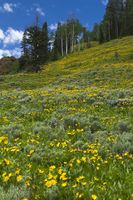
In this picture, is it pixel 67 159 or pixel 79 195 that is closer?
pixel 79 195

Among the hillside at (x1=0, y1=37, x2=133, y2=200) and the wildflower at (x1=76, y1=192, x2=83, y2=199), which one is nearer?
the wildflower at (x1=76, y1=192, x2=83, y2=199)

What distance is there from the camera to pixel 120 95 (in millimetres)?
20125

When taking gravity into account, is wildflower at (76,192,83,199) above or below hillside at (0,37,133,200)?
above

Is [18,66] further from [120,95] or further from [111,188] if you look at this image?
[111,188]

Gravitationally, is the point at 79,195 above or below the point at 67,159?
above

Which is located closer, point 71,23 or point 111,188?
point 111,188

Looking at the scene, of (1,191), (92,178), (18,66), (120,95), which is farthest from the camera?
(18,66)

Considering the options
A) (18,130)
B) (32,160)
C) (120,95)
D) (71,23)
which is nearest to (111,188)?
(32,160)

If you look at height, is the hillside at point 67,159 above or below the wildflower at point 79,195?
below

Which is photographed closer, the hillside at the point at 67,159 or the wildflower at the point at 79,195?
the wildflower at the point at 79,195

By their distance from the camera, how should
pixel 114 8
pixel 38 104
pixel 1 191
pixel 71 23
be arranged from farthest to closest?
1. pixel 114 8
2. pixel 71 23
3. pixel 38 104
4. pixel 1 191

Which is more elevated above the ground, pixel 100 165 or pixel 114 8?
pixel 114 8

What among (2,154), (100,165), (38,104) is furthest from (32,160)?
(38,104)

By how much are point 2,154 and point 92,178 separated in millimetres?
2585
